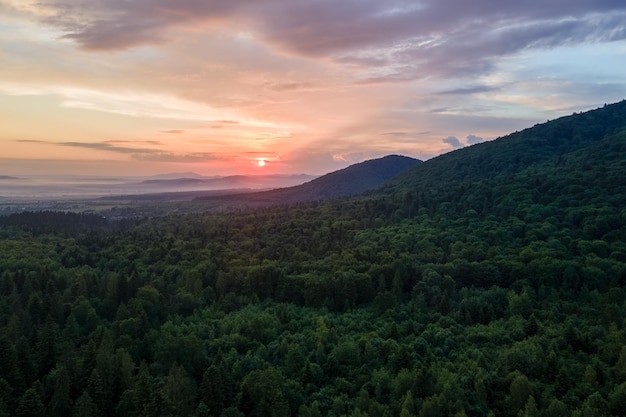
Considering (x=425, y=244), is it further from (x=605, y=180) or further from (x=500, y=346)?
(x=605, y=180)

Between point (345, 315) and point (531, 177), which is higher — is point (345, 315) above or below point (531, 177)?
below

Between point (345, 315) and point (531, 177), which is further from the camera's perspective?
point (531, 177)

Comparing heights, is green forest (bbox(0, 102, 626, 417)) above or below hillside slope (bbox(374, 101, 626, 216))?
below

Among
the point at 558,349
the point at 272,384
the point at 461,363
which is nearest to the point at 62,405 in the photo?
the point at 272,384

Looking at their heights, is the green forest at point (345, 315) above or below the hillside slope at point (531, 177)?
below

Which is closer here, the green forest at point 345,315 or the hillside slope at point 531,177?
the green forest at point 345,315

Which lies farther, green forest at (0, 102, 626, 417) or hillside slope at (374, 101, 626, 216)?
hillside slope at (374, 101, 626, 216)

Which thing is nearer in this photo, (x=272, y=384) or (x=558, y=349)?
(x=272, y=384)

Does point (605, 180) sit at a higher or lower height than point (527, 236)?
higher
